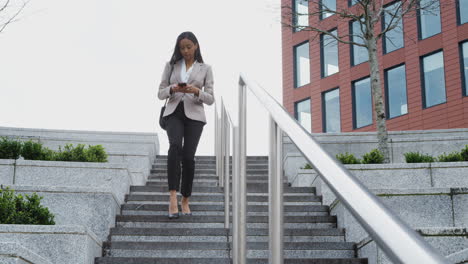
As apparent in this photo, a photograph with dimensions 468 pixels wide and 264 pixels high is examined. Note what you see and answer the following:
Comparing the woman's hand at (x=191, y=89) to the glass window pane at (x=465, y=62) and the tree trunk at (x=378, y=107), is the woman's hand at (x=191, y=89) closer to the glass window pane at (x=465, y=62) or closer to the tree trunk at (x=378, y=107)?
the tree trunk at (x=378, y=107)

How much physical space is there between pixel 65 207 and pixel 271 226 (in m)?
3.79

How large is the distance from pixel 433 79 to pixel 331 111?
4631 millimetres

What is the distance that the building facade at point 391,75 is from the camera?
2152 centimetres

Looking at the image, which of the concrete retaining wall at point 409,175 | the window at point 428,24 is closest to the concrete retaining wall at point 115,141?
the concrete retaining wall at point 409,175

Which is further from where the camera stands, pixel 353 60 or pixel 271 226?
pixel 353 60

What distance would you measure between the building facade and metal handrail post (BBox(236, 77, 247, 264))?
610 inches

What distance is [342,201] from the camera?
53.6 inches

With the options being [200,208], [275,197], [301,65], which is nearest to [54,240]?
[200,208]

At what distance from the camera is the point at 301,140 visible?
185 centimetres

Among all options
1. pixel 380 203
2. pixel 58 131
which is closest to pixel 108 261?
pixel 380 203

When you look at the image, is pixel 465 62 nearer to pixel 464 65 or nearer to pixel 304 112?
pixel 464 65

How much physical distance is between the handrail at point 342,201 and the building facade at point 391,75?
56.1 ft

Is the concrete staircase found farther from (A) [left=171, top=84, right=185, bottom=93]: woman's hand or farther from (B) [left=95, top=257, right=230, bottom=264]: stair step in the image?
(A) [left=171, top=84, right=185, bottom=93]: woman's hand

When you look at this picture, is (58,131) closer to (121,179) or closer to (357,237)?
(121,179)
